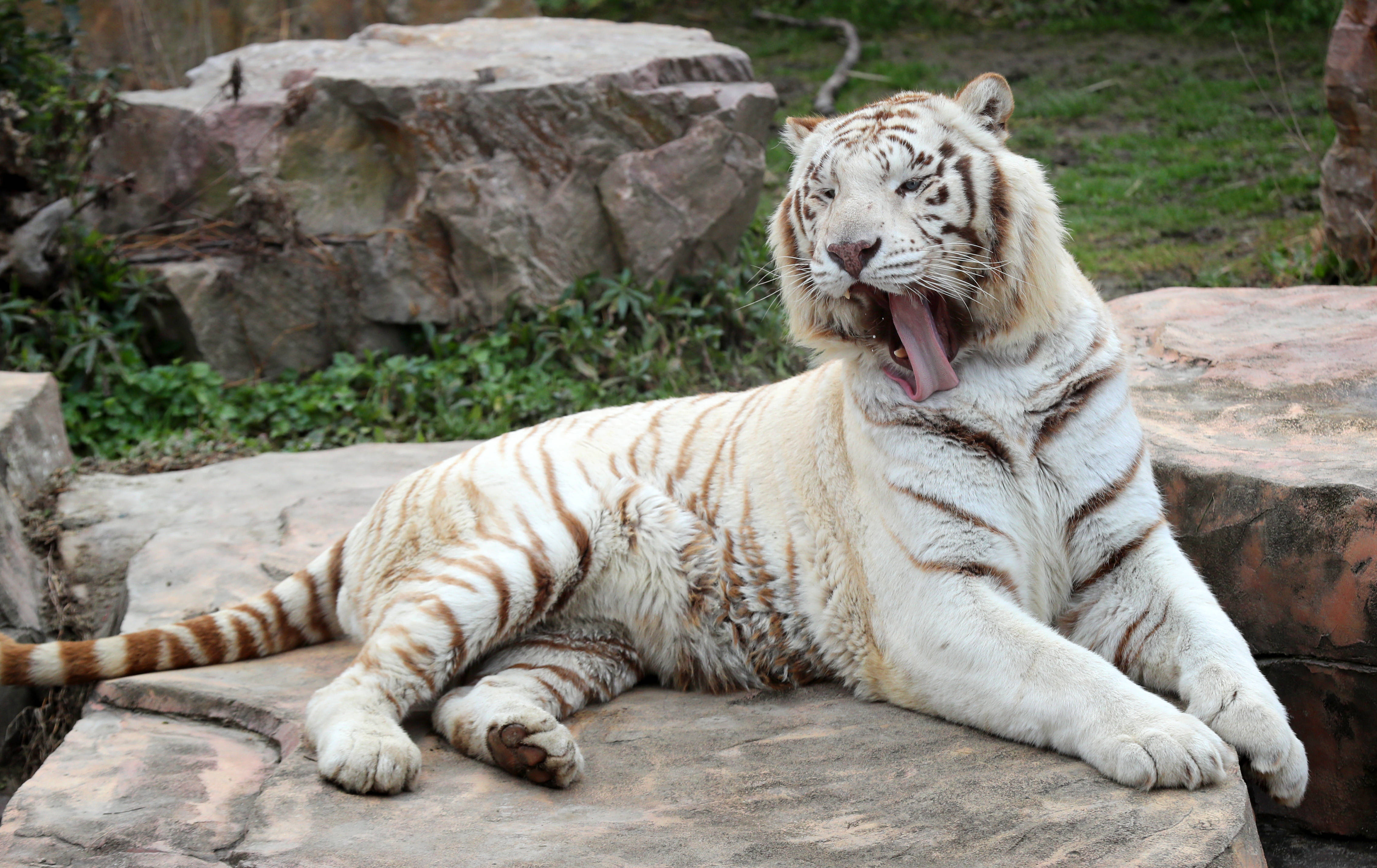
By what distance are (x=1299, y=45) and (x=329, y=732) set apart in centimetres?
1031

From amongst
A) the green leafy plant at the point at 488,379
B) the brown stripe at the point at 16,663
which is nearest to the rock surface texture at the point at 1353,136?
the green leafy plant at the point at 488,379

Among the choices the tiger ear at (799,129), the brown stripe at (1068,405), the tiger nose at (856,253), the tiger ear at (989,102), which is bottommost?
the brown stripe at (1068,405)

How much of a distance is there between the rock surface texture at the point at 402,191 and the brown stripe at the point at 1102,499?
402 centimetres

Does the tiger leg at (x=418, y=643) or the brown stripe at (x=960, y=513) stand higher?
the brown stripe at (x=960, y=513)

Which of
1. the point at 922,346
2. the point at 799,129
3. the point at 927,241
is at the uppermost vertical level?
the point at 799,129

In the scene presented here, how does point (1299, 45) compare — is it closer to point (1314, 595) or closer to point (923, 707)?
point (1314, 595)

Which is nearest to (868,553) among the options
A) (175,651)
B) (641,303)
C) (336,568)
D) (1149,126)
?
(336,568)

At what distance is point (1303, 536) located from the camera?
2.93 meters

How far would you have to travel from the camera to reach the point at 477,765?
2611 millimetres

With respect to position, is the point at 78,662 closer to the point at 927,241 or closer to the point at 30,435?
the point at 30,435

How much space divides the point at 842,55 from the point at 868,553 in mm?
9223

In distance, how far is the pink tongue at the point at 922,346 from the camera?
8.73 feet

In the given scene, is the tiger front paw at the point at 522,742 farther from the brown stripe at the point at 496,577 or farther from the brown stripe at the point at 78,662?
the brown stripe at the point at 78,662

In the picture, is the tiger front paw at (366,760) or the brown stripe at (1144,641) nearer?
the tiger front paw at (366,760)
